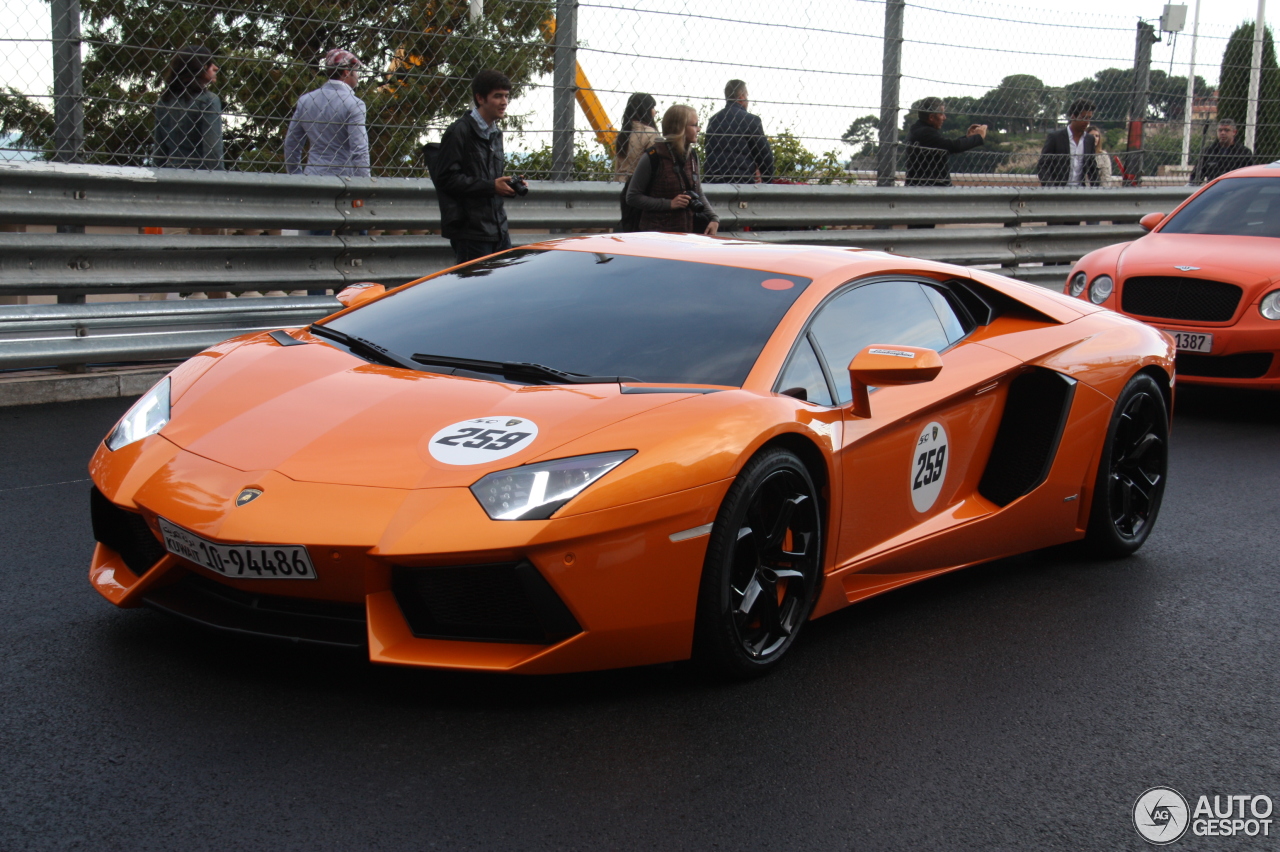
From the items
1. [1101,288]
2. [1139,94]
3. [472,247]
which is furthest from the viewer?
[1139,94]

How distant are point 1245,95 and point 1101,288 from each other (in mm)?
6039

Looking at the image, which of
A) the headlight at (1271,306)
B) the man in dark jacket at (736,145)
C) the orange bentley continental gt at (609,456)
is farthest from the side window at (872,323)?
the man in dark jacket at (736,145)

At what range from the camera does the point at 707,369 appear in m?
3.56

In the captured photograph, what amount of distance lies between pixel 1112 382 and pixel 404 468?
112 inches

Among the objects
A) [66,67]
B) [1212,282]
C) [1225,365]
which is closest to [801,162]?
[1212,282]

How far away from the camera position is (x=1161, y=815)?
282 centimetres

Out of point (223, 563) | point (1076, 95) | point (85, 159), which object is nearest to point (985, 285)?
point (223, 563)

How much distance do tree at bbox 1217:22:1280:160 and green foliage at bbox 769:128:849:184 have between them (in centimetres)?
524

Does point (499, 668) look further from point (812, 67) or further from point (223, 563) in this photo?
point (812, 67)

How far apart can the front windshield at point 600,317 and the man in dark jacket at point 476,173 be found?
315 centimetres

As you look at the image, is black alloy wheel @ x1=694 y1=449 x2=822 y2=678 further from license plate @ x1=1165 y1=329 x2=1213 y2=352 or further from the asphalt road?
license plate @ x1=1165 y1=329 x2=1213 y2=352

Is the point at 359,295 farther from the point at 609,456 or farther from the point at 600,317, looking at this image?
the point at 609,456

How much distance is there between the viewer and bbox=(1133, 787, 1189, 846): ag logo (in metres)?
2.75

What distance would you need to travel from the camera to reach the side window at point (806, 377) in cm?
363
